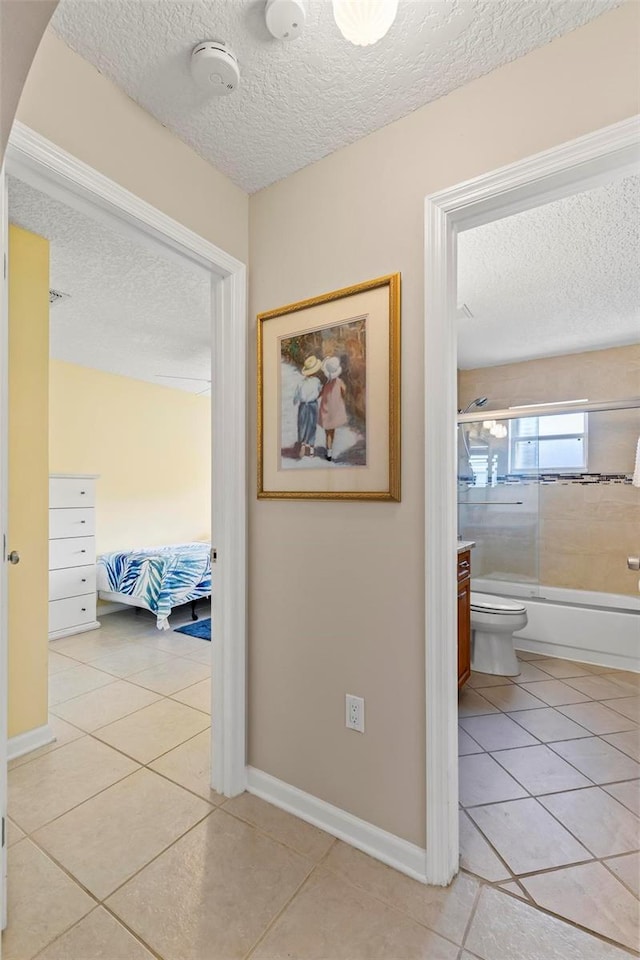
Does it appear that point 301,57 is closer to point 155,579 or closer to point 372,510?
point 372,510

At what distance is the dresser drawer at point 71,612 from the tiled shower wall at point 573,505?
344 centimetres

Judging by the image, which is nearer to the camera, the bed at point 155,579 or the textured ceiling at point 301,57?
the textured ceiling at point 301,57

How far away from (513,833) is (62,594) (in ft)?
11.7

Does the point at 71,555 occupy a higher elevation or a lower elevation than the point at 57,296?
lower

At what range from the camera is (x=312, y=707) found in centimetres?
170

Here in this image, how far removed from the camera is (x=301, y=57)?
1.30 metres

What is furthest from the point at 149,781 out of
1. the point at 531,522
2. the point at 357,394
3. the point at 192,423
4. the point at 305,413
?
the point at 192,423

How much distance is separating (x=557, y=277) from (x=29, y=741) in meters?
3.71

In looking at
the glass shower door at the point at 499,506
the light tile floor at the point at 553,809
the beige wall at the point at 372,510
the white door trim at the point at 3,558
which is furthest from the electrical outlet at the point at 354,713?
the glass shower door at the point at 499,506

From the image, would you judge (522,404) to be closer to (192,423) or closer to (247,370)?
(247,370)

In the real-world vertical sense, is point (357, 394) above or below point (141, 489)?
above

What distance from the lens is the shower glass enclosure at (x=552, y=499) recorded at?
3.63m

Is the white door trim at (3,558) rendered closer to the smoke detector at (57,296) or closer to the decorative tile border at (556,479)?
the smoke detector at (57,296)

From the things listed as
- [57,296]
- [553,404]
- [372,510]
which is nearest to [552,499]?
[553,404]
